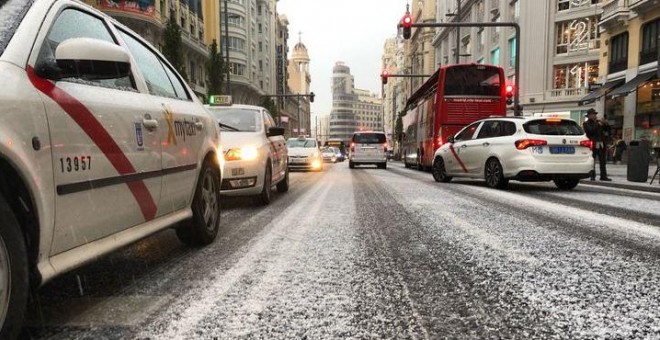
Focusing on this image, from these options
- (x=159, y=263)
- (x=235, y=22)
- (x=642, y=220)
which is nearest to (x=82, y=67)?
(x=159, y=263)

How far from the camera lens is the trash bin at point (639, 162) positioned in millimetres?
11102

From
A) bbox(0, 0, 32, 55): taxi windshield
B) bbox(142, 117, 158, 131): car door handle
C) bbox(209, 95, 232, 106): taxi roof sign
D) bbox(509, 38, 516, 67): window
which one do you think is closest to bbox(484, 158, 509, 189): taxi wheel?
bbox(209, 95, 232, 106): taxi roof sign

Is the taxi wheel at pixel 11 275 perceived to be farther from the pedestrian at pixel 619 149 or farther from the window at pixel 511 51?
the window at pixel 511 51

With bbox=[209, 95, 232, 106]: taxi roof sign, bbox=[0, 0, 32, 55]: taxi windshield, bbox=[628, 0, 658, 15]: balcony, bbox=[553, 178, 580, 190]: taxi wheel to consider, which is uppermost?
bbox=[628, 0, 658, 15]: balcony

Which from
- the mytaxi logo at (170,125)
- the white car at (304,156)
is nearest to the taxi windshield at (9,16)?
the mytaxi logo at (170,125)

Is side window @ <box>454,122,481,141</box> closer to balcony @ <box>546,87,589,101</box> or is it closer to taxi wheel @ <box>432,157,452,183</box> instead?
taxi wheel @ <box>432,157,452,183</box>

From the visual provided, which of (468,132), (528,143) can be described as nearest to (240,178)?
(528,143)

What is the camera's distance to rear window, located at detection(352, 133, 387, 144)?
2609cm

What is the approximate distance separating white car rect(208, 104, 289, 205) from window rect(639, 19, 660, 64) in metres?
21.7

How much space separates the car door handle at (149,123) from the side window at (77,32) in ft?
0.73

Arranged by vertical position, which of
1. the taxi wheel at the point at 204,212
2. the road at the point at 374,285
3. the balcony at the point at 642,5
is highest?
the balcony at the point at 642,5

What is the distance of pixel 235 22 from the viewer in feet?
190

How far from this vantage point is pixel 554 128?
30.4ft

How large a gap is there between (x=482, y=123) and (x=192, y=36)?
36456mm
